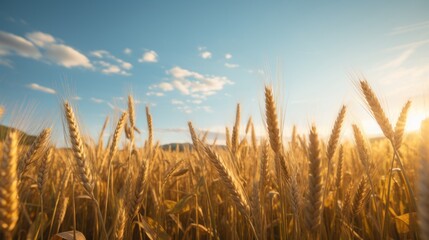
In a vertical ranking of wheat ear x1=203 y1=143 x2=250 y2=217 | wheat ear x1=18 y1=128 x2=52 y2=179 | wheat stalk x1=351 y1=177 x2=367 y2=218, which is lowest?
wheat stalk x1=351 y1=177 x2=367 y2=218

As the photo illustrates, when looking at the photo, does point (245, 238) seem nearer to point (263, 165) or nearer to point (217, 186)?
point (263, 165)

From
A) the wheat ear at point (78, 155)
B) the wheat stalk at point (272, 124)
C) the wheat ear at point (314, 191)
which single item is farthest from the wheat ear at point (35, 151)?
the wheat ear at point (314, 191)

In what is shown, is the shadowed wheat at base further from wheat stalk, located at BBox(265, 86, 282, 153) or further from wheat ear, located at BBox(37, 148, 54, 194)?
wheat stalk, located at BBox(265, 86, 282, 153)

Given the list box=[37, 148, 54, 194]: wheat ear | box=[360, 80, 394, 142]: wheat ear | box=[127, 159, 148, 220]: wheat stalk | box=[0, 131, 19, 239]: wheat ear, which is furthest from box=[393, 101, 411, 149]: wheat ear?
box=[37, 148, 54, 194]: wheat ear

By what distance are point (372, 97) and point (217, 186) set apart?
224 cm

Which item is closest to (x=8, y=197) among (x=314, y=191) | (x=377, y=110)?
(x=314, y=191)

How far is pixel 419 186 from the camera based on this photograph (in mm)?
724

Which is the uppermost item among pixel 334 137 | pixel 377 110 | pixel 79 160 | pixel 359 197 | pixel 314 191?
pixel 377 110

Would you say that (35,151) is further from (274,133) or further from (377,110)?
(377,110)

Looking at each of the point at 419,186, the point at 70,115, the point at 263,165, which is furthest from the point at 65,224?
the point at 419,186

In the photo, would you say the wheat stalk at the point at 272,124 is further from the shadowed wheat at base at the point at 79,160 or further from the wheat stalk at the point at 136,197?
the shadowed wheat at base at the point at 79,160

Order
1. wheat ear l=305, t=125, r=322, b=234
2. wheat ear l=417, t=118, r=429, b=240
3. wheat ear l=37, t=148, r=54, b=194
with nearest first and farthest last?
wheat ear l=417, t=118, r=429, b=240 → wheat ear l=305, t=125, r=322, b=234 → wheat ear l=37, t=148, r=54, b=194

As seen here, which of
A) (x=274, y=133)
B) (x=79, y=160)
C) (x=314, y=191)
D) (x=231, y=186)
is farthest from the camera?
(x=274, y=133)

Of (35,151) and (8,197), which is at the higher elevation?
(35,151)
